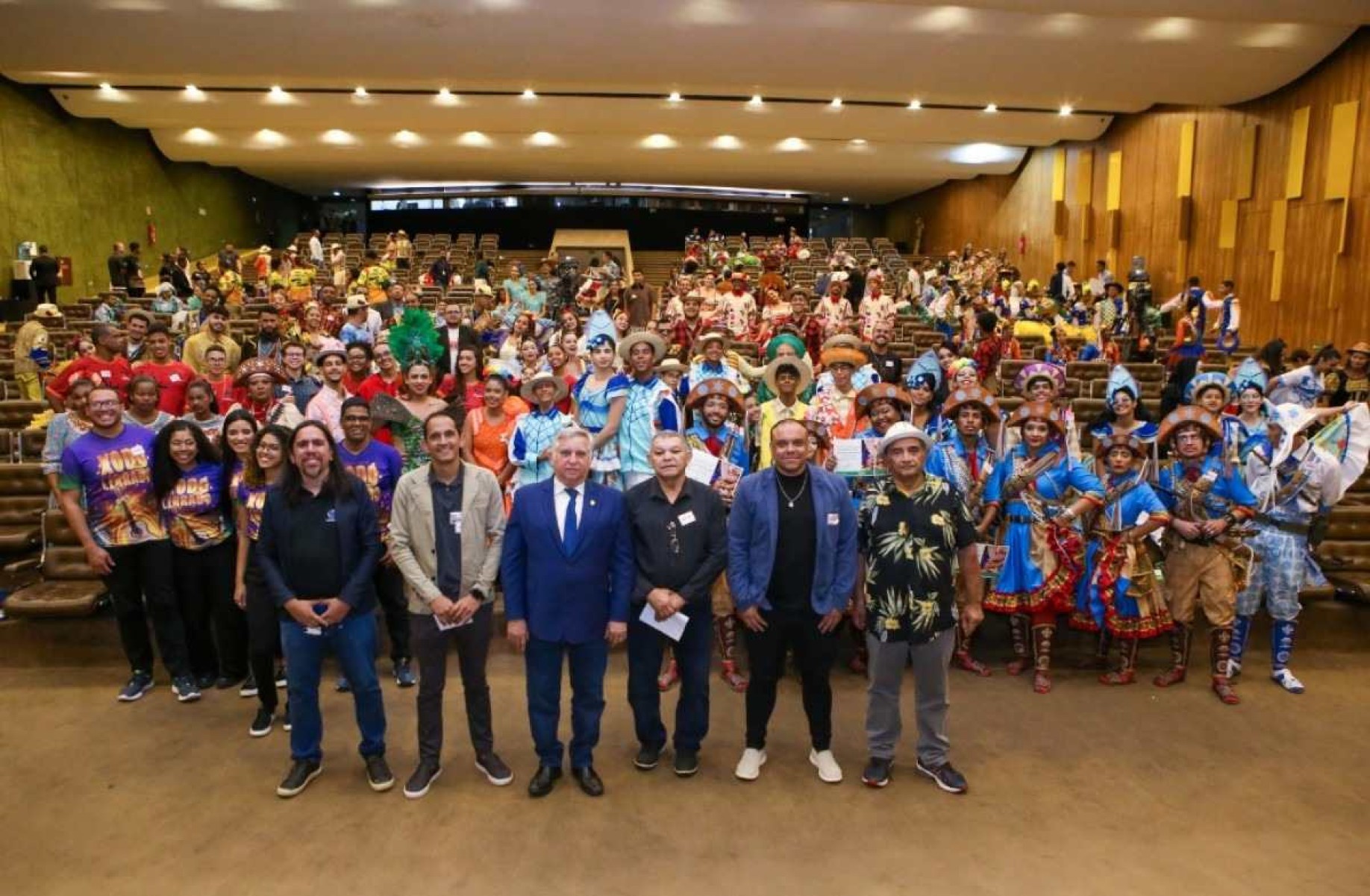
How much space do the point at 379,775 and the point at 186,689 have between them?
4.83ft

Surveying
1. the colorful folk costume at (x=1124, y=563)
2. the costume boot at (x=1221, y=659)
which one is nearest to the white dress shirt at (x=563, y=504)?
the colorful folk costume at (x=1124, y=563)

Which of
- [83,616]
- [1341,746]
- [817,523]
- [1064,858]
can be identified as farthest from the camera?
[83,616]

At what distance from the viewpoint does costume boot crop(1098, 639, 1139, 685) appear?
15.6ft

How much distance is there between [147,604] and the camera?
466cm

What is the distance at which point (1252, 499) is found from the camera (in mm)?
4625

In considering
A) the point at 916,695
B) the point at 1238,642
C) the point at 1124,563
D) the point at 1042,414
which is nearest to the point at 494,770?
the point at 916,695

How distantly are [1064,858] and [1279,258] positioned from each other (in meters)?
13.9

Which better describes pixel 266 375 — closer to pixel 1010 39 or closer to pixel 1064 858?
pixel 1064 858

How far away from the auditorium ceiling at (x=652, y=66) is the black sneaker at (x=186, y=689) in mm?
10313

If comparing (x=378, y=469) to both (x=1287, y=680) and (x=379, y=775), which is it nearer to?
(x=379, y=775)

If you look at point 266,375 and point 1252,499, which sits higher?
point 266,375

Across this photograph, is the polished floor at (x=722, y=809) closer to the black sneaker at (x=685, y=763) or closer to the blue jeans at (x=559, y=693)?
the black sneaker at (x=685, y=763)

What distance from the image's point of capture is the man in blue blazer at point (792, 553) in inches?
143

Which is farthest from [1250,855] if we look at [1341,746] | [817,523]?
[817,523]
